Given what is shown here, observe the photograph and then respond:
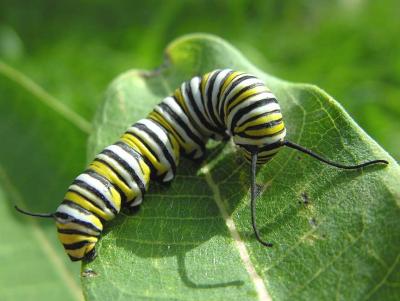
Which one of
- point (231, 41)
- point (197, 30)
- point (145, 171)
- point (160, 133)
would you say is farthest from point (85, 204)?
point (197, 30)

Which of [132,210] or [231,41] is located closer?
[132,210]

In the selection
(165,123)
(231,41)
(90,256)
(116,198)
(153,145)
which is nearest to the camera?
(90,256)

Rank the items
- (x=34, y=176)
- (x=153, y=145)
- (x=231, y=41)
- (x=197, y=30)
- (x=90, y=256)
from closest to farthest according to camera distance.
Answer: (x=90, y=256) → (x=153, y=145) → (x=34, y=176) → (x=231, y=41) → (x=197, y=30)

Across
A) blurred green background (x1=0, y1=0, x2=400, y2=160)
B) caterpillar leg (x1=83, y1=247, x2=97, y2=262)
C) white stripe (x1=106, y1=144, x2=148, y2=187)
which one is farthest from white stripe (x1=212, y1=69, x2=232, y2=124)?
blurred green background (x1=0, y1=0, x2=400, y2=160)

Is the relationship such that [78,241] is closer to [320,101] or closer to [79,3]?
[320,101]

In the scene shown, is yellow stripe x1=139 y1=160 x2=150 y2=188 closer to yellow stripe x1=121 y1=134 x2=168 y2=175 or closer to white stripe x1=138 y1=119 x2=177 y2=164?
yellow stripe x1=121 y1=134 x2=168 y2=175

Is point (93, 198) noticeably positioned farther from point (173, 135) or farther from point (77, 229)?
point (173, 135)

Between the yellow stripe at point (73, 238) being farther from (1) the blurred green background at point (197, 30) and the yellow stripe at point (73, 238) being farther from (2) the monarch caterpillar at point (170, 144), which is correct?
(1) the blurred green background at point (197, 30)

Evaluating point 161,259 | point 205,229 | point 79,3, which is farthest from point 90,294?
point 79,3

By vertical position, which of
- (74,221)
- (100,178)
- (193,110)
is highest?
(193,110)
